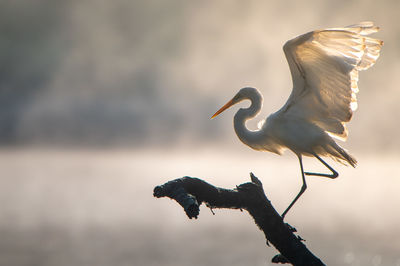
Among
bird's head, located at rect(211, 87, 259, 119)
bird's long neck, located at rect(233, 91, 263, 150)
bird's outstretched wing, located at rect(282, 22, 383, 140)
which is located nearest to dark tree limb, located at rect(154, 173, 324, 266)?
bird's long neck, located at rect(233, 91, 263, 150)

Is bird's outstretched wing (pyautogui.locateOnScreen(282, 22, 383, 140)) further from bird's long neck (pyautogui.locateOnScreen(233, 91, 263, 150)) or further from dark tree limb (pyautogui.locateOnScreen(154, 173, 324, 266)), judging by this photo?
dark tree limb (pyautogui.locateOnScreen(154, 173, 324, 266))

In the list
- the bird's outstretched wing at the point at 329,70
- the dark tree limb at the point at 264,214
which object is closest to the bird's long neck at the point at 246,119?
the bird's outstretched wing at the point at 329,70

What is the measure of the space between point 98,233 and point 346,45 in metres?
141

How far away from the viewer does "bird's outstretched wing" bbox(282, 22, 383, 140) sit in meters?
8.76

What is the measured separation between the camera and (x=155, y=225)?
180250 millimetres

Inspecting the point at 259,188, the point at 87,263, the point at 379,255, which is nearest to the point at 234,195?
the point at 259,188

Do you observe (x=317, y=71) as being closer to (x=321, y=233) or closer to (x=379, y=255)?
(x=379, y=255)

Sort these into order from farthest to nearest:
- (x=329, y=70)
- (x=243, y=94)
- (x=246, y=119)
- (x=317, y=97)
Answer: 1. (x=243, y=94)
2. (x=246, y=119)
3. (x=317, y=97)
4. (x=329, y=70)

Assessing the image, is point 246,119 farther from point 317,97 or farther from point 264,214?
point 264,214

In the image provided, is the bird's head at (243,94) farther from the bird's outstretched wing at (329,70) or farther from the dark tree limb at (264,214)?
the dark tree limb at (264,214)

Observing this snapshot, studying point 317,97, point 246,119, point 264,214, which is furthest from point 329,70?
point 264,214

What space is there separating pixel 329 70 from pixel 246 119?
1880mm

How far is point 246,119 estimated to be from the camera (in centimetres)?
1027

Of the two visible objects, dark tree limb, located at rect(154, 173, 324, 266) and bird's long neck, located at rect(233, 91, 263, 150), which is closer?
dark tree limb, located at rect(154, 173, 324, 266)
